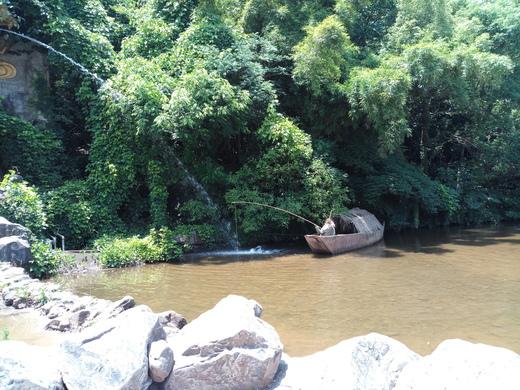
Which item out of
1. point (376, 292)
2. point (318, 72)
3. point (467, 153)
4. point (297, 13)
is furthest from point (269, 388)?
point (467, 153)

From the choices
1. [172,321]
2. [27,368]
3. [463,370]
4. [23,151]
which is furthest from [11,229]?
[463,370]

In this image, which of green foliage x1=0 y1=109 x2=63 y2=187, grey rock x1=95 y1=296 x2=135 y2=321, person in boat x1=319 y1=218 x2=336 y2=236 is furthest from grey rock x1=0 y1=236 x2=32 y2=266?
person in boat x1=319 y1=218 x2=336 y2=236

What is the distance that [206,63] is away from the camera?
49.4ft

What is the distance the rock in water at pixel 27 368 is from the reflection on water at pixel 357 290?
10.1ft

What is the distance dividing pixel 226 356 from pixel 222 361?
53mm

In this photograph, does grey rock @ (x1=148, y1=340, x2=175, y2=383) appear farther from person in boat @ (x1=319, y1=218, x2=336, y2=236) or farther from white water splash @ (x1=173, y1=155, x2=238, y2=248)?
white water splash @ (x1=173, y1=155, x2=238, y2=248)

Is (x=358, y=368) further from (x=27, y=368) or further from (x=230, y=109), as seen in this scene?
(x=230, y=109)

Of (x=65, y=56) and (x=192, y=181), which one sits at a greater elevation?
(x=65, y=56)

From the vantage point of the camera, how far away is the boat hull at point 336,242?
13.6 m

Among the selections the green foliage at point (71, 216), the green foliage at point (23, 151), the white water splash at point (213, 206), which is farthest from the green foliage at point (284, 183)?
the green foliage at point (23, 151)

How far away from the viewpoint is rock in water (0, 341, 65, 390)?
14.0 ft

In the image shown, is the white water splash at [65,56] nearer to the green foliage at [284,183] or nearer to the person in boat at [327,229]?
the green foliage at [284,183]

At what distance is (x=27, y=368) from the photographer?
4.42m

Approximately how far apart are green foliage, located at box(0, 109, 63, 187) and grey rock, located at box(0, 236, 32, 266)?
15.9 feet
